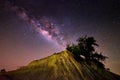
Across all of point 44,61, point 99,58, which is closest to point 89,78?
point 44,61

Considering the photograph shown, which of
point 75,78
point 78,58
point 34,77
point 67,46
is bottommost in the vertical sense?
point 75,78

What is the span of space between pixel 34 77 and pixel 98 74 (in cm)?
1679

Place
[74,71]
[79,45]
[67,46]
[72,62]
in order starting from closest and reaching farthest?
[74,71], [72,62], [67,46], [79,45]

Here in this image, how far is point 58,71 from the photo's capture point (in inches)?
1745

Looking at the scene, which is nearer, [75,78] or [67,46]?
[75,78]

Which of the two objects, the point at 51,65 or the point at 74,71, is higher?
the point at 51,65

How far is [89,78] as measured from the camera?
4588 cm

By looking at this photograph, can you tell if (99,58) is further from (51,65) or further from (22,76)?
(22,76)

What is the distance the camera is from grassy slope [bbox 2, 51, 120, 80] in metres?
42.9

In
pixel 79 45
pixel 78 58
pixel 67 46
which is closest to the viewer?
pixel 78 58

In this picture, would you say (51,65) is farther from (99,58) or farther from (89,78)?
(99,58)

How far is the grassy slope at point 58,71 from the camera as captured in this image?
42947mm

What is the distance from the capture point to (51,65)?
4662 centimetres

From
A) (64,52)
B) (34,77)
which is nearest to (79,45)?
(64,52)
